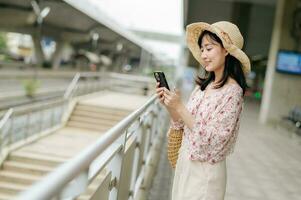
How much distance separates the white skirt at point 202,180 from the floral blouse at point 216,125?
0.14 ft

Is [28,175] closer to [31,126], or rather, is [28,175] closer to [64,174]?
[31,126]

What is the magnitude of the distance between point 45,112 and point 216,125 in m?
15.6

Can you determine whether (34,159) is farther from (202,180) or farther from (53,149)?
(202,180)

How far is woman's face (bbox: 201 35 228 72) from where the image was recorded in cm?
230

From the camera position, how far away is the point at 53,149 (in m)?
12.1

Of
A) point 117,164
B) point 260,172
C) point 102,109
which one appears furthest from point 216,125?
point 102,109

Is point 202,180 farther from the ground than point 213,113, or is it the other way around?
point 213,113

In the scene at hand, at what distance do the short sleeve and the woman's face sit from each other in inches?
6.7

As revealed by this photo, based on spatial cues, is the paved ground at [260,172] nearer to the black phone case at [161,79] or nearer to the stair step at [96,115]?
the black phone case at [161,79]

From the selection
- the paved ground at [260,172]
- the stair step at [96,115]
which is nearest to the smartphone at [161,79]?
the paved ground at [260,172]

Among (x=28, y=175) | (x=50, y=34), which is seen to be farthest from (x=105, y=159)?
(x=50, y=34)

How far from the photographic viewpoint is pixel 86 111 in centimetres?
1648

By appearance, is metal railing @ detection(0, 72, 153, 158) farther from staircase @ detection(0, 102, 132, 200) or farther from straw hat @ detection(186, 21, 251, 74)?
straw hat @ detection(186, 21, 251, 74)

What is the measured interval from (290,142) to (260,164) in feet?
13.4
